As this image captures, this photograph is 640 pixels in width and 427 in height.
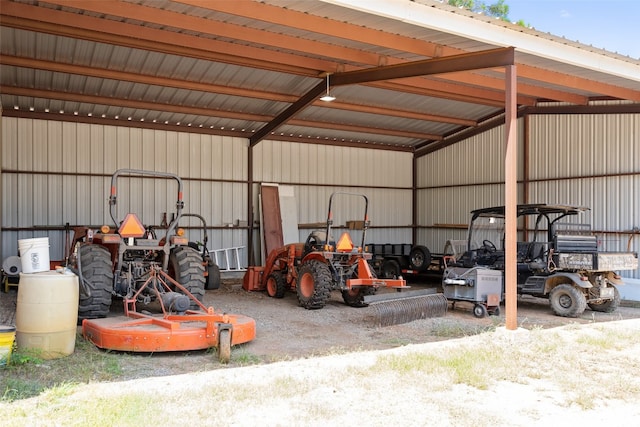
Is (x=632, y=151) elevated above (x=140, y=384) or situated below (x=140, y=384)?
above

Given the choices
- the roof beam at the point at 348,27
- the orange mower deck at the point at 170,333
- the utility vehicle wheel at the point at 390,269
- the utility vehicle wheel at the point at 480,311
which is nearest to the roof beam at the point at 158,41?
the roof beam at the point at 348,27

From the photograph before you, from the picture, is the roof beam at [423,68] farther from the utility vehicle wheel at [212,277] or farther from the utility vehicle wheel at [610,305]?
the utility vehicle wheel at [610,305]

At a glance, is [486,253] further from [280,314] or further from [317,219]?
[317,219]

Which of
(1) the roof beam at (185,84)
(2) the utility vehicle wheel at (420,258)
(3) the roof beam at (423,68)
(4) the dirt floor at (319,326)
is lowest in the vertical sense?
(4) the dirt floor at (319,326)

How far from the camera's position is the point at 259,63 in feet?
32.8

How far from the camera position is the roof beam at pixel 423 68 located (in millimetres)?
7688

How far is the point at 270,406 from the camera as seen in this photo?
4.11m

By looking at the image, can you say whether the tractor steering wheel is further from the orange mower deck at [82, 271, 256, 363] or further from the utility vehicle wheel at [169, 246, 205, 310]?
the orange mower deck at [82, 271, 256, 363]

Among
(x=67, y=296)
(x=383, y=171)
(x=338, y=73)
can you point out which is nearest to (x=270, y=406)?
(x=67, y=296)

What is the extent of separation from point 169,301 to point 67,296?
116cm

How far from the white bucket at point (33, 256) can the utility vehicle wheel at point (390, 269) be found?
354 inches

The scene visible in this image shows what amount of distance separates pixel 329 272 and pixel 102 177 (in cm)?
687

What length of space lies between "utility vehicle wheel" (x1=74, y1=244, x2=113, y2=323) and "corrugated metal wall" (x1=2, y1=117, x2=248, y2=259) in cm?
651

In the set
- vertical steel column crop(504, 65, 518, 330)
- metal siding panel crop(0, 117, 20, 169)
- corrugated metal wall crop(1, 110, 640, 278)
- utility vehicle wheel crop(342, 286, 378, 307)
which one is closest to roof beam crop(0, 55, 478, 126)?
corrugated metal wall crop(1, 110, 640, 278)
